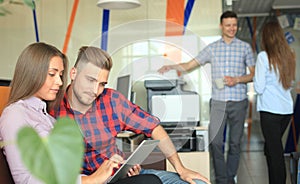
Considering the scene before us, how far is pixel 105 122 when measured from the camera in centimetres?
220

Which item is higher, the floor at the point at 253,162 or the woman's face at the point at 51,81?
the woman's face at the point at 51,81

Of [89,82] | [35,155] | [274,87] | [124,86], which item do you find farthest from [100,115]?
[274,87]

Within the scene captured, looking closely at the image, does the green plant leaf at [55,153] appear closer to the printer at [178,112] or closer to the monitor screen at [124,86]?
the printer at [178,112]

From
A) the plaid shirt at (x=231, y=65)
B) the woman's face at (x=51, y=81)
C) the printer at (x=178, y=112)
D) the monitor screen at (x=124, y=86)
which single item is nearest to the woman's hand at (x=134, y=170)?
the printer at (x=178, y=112)

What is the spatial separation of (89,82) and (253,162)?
4.99 meters

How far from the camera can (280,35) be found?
391 cm

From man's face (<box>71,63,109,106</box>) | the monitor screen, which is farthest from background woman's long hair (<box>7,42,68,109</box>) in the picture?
the monitor screen

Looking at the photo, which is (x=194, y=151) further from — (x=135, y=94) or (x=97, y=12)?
(x=97, y=12)

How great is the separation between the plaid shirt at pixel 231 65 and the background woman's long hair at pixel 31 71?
8.72ft

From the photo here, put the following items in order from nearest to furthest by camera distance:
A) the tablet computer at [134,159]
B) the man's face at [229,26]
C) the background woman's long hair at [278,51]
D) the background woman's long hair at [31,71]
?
the background woman's long hair at [31,71], the tablet computer at [134,159], the background woman's long hair at [278,51], the man's face at [229,26]

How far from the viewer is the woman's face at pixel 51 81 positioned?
1.79m

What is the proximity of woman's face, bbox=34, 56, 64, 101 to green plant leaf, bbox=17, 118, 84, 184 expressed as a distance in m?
1.44

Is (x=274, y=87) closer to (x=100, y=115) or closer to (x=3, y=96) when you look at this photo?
(x=100, y=115)

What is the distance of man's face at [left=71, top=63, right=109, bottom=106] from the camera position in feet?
6.55
